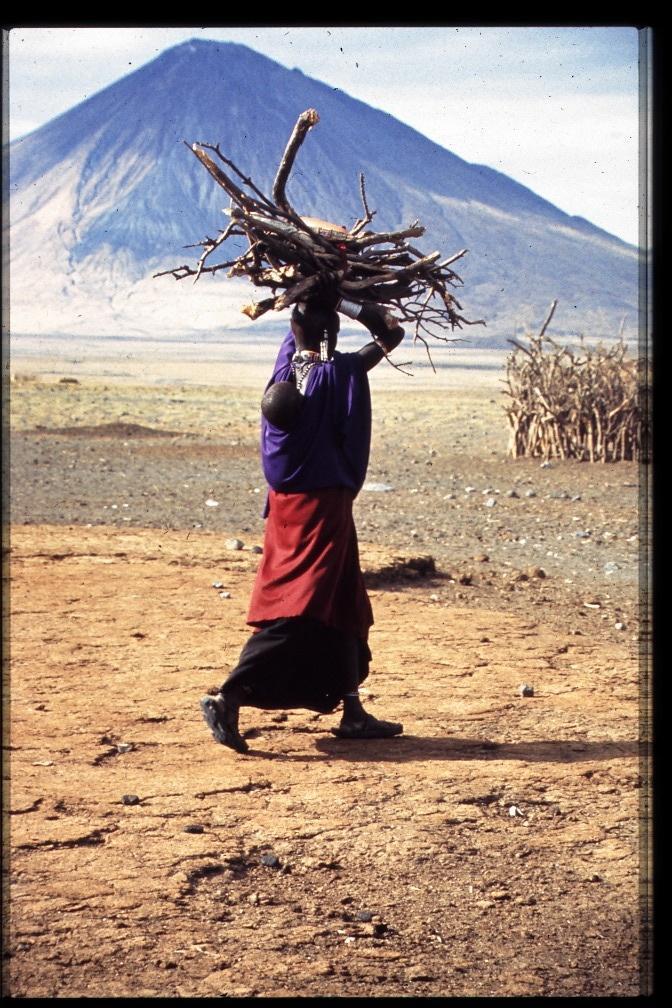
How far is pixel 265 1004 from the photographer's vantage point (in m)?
3.47

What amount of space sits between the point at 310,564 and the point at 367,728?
839 millimetres

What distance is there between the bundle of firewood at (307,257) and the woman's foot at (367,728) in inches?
64.0

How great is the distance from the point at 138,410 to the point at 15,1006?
21076 mm

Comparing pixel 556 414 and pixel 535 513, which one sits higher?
pixel 556 414

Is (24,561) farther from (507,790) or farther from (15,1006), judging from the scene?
(15,1006)

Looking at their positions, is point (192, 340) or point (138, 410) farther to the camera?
point (192, 340)

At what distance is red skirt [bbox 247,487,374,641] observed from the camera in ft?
18.1

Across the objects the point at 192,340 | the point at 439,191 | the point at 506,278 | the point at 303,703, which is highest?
the point at 439,191

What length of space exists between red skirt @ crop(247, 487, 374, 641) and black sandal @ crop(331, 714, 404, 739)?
1.56ft

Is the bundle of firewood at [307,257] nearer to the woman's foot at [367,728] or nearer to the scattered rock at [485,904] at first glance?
the woman's foot at [367,728]

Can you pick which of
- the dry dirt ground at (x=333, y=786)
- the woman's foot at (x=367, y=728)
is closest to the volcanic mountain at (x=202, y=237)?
the dry dirt ground at (x=333, y=786)

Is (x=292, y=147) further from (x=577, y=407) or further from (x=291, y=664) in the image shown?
(x=577, y=407)

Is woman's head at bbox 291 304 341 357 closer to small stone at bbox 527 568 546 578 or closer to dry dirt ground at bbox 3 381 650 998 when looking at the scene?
dry dirt ground at bbox 3 381 650 998

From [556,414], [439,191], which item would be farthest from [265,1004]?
[439,191]
